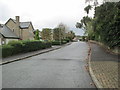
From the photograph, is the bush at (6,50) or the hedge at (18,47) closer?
the bush at (6,50)

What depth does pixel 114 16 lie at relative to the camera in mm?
19750

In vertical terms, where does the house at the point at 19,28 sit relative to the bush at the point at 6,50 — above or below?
above

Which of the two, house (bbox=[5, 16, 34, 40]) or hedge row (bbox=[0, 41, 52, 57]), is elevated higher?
house (bbox=[5, 16, 34, 40])

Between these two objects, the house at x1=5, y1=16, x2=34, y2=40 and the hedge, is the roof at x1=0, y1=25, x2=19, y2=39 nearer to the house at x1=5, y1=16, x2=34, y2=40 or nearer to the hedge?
the house at x1=5, y1=16, x2=34, y2=40

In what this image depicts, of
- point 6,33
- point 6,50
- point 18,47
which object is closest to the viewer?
point 6,50

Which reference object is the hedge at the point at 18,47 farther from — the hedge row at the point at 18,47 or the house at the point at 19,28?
the house at the point at 19,28

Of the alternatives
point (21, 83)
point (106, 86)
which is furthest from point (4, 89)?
point (106, 86)

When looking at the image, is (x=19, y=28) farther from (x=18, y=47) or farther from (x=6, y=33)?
(x=18, y=47)

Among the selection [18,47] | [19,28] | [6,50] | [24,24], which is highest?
[24,24]

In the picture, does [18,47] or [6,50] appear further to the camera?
Answer: [18,47]

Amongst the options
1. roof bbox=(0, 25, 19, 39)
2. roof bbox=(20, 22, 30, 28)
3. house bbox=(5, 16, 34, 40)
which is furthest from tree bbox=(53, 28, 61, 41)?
roof bbox=(0, 25, 19, 39)

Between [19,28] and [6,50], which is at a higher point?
[19,28]

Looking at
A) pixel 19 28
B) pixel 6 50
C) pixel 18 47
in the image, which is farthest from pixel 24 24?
pixel 6 50

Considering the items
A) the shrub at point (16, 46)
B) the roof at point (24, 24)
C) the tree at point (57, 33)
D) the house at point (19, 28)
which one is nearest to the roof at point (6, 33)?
the house at point (19, 28)
